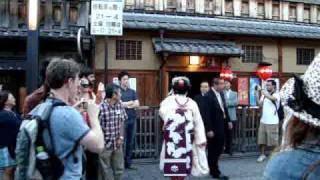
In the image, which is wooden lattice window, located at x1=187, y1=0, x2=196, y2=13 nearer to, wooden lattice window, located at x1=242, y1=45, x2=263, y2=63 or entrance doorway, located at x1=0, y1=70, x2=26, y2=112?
wooden lattice window, located at x1=242, y1=45, x2=263, y2=63

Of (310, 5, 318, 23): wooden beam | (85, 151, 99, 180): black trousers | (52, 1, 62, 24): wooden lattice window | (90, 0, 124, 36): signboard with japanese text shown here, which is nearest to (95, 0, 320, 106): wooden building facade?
(310, 5, 318, 23): wooden beam

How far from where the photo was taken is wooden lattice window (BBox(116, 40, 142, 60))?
16.6 meters

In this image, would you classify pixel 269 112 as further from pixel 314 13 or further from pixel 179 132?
pixel 314 13

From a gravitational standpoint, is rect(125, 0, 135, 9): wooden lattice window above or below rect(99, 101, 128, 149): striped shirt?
above

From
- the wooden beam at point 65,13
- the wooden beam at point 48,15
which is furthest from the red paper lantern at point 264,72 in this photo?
the wooden beam at point 48,15

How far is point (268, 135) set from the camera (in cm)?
1271

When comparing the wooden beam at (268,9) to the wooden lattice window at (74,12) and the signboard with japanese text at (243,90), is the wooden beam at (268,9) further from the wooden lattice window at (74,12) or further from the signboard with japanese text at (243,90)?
the wooden lattice window at (74,12)

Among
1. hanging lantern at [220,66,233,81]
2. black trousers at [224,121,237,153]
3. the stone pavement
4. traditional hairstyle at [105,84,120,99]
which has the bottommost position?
the stone pavement

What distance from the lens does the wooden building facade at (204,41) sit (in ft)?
54.6

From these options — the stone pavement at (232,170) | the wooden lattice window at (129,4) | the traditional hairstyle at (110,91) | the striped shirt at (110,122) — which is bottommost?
the stone pavement at (232,170)

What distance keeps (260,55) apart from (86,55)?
641 centimetres

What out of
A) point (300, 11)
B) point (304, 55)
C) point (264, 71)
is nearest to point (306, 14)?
point (300, 11)

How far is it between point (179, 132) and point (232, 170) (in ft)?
11.8

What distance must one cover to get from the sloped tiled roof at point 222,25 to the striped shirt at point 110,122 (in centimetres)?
815
